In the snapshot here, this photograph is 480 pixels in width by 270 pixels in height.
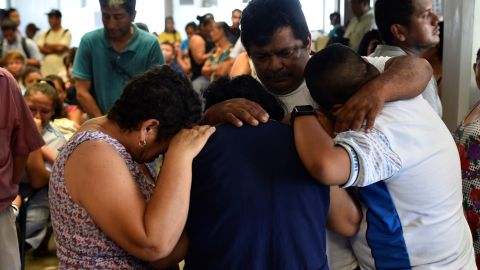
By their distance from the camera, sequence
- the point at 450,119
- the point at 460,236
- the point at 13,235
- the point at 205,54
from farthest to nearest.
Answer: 1. the point at 205,54
2. the point at 450,119
3. the point at 13,235
4. the point at 460,236

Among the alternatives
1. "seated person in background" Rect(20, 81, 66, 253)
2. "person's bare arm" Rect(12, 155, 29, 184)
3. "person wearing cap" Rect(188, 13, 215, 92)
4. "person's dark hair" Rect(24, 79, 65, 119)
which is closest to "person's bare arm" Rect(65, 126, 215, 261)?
"person's bare arm" Rect(12, 155, 29, 184)

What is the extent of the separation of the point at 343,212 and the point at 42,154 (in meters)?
2.78

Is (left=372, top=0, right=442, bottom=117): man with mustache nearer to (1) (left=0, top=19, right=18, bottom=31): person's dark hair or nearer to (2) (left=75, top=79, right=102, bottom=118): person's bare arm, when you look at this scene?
(2) (left=75, top=79, right=102, bottom=118): person's bare arm

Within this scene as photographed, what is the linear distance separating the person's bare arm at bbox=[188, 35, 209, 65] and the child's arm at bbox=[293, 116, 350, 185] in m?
6.34

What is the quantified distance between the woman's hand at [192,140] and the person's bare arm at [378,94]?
0.35 m

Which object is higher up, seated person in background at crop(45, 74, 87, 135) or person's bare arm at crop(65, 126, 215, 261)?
person's bare arm at crop(65, 126, 215, 261)

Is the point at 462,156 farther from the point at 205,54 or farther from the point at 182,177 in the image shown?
the point at 205,54

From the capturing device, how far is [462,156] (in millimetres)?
2271

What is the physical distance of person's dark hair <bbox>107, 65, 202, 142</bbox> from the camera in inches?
60.8

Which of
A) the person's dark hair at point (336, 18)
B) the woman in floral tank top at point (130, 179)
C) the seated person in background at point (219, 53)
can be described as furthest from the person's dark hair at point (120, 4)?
the person's dark hair at point (336, 18)

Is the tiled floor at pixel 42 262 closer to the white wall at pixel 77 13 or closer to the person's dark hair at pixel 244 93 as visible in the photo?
the person's dark hair at pixel 244 93

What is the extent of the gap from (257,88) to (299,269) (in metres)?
0.50

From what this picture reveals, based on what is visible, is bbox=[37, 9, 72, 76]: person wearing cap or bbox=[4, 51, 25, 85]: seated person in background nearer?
bbox=[4, 51, 25, 85]: seated person in background

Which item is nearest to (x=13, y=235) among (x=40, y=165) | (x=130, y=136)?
(x=40, y=165)
